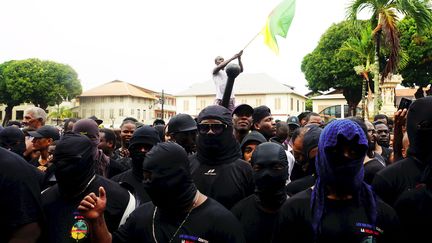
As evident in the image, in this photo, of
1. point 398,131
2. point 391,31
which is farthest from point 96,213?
point 391,31

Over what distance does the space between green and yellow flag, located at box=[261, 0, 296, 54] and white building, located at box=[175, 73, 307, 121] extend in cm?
5836

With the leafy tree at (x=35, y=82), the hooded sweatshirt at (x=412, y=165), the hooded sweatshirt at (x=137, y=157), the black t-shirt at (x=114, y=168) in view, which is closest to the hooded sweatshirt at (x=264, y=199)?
the hooded sweatshirt at (x=412, y=165)

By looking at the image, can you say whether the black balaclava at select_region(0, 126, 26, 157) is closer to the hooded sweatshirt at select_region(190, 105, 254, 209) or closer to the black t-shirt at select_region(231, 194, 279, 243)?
the hooded sweatshirt at select_region(190, 105, 254, 209)

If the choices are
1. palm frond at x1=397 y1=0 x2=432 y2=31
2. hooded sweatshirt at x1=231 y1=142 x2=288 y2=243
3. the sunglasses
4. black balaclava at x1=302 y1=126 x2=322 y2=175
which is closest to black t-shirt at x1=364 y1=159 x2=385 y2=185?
black balaclava at x1=302 y1=126 x2=322 y2=175

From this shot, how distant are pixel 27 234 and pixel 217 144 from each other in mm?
1948

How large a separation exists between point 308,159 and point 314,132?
10.7 inches

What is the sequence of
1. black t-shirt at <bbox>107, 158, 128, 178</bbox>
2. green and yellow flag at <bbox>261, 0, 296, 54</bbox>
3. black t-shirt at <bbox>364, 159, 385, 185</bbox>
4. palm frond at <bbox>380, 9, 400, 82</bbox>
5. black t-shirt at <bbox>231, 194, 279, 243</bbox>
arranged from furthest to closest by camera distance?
1. palm frond at <bbox>380, 9, 400, 82</bbox>
2. green and yellow flag at <bbox>261, 0, 296, 54</bbox>
3. black t-shirt at <bbox>107, 158, 128, 178</bbox>
4. black t-shirt at <bbox>364, 159, 385, 185</bbox>
5. black t-shirt at <bbox>231, 194, 279, 243</bbox>

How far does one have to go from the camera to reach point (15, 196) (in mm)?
2717

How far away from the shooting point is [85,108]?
258 feet

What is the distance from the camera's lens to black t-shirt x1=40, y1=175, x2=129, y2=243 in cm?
307

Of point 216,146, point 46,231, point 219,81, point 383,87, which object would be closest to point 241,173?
point 216,146

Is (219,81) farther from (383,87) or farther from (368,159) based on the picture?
(383,87)

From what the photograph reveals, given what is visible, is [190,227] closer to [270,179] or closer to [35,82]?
[270,179]

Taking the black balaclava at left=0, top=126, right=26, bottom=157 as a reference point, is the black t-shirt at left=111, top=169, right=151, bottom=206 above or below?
below
